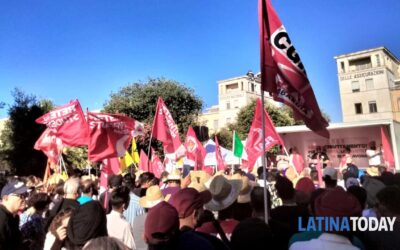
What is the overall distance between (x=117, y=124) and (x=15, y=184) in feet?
13.8

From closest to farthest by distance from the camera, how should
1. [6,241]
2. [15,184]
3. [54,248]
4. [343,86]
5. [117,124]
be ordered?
[54,248]
[6,241]
[15,184]
[117,124]
[343,86]

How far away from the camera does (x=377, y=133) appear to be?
16.8 meters

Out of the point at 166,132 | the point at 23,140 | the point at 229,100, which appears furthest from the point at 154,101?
the point at 229,100

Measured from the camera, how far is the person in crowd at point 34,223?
3.89 metres

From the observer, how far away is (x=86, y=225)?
249 cm

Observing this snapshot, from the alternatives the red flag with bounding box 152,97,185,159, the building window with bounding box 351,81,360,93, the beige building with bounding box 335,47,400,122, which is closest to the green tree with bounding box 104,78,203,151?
the red flag with bounding box 152,97,185,159

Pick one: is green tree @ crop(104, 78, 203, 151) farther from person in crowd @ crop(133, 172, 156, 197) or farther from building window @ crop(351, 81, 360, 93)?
building window @ crop(351, 81, 360, 93)

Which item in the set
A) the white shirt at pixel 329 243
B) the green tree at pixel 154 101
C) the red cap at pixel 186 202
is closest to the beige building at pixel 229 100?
the green tree at pixel 154 101

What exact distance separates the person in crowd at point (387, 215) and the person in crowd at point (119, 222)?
8.31 feet

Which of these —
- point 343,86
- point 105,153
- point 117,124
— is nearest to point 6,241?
point 105,153

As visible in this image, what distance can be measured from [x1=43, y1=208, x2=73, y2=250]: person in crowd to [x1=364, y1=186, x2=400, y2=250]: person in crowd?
9.33ft

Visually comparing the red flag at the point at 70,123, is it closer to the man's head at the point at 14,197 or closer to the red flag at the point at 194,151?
the man's head at the point at 14,197

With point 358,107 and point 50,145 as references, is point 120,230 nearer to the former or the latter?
point 50,145

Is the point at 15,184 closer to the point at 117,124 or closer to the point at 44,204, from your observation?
the point at 44,204
